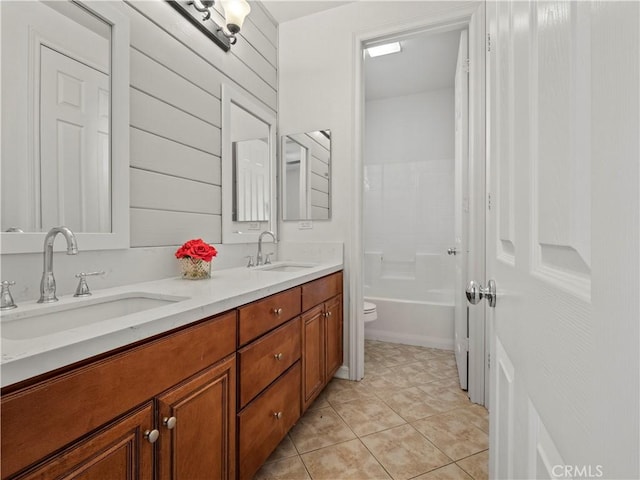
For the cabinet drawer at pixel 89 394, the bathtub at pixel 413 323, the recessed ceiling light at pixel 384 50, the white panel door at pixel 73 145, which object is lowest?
the bathtub at pixel 413 323

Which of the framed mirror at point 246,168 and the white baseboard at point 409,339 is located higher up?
the framed mirror at point 246,168

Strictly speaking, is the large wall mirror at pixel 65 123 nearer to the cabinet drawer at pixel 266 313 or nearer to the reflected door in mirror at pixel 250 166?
the cabinet drawer at pixel 266 313

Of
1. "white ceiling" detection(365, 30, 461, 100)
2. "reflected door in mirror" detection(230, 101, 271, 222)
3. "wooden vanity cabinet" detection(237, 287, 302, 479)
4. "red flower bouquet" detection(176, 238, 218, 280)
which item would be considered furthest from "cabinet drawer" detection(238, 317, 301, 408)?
"white ceiling" detection(365, 30, 461, 100)

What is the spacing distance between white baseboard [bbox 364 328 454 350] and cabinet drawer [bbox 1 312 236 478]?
2.39 m

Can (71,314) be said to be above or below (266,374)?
above

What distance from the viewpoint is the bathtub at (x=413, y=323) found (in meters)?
2.86

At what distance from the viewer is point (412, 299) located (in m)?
3.61

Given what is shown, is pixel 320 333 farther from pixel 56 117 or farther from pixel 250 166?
pixel 56 117

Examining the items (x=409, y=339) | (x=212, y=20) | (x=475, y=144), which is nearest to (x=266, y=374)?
(x=475, y=144)

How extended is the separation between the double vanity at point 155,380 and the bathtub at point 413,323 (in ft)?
5.31

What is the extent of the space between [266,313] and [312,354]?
619 mm

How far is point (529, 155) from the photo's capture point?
507 mm

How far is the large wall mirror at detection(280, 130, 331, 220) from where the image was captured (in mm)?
2361

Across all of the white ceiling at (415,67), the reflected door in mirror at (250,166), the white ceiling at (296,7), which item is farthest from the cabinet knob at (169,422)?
the white ceiling at (415,67)
